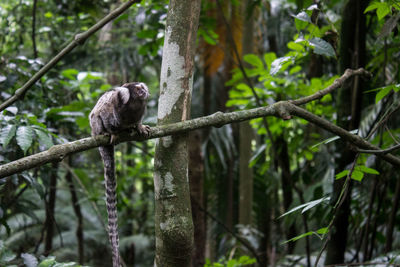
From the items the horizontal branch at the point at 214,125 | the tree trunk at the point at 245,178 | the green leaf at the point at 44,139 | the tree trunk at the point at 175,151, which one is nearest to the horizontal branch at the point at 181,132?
the horizontal branch at the point at 214,125

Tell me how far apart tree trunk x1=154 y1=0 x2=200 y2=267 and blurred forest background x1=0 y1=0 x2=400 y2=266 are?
1.75ft

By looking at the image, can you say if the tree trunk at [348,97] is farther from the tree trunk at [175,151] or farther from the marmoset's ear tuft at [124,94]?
the marmoset's ear tuft at [124,94]

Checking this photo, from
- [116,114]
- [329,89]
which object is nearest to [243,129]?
[329,89]

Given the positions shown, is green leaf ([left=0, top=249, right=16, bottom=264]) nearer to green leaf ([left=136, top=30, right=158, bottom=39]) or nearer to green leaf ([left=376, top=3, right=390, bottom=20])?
green leaf ([left=136, top=30, right=158, bottom=39])

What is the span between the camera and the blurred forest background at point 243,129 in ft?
8.48

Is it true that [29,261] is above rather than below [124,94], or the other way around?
below

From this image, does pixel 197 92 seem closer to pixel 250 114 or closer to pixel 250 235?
pixel 250 235

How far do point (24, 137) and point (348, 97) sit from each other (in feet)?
7.90

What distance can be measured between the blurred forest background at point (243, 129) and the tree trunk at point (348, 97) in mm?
10

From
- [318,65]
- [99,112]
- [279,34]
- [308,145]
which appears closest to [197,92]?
[279,34]

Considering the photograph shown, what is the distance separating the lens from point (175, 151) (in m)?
2.04

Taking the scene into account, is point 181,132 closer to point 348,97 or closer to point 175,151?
point 175,151

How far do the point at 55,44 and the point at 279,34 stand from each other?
3383 mm

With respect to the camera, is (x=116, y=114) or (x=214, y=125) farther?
(x=116, y=114)
